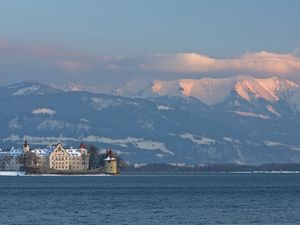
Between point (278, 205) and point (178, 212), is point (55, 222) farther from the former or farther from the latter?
point (278, 205)

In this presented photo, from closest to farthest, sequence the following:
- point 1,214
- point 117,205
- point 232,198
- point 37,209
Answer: point 1,214 < point 37,209 < point 117,205 < point 232,198

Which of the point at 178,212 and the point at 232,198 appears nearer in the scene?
the point at 178,212

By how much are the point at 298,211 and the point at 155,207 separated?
16.8 metres

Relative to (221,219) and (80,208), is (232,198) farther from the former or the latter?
(221,219)

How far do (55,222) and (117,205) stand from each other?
27747 mm

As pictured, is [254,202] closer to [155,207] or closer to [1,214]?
[155,207]

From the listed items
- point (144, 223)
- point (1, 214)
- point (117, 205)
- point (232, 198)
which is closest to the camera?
point (144, 223)

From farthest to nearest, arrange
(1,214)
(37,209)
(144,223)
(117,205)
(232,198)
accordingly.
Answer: (232,198) → (117,205) → (37,209) → (1,214) → (144,223)

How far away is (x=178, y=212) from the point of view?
360 feet

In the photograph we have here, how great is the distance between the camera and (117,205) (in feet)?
405

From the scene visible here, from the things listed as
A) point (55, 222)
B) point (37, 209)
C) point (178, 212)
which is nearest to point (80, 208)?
point (37, 209)

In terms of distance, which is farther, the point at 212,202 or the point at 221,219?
the point at 212,202

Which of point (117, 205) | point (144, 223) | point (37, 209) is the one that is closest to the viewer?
point (144, 223)

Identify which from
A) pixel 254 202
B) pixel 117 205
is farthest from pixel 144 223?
pixel 254 202
